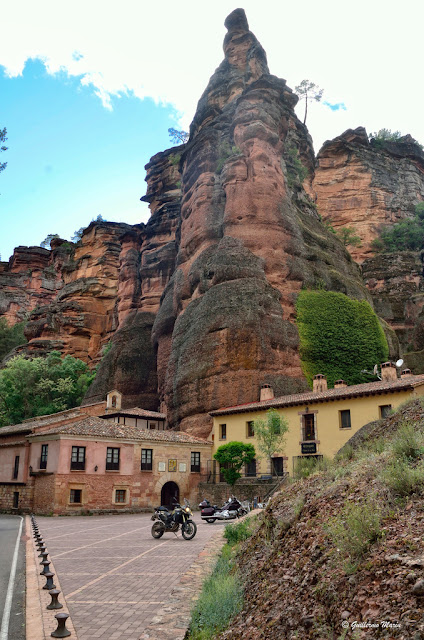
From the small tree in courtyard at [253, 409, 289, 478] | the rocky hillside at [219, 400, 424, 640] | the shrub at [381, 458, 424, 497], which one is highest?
the small tree in courtyard at [253, 409, 289, 478]

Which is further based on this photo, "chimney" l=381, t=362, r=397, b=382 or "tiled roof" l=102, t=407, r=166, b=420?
"tiled roof" l=102, t=407, r=166, b=420

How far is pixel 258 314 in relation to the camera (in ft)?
133

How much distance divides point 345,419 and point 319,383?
22.9 feet

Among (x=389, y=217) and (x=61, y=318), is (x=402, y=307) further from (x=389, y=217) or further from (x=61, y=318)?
(x=61, y=318)

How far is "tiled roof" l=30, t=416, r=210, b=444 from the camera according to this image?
3262 centimetres

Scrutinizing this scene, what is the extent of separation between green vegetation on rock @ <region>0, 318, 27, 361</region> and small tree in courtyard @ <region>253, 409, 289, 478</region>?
6203cm

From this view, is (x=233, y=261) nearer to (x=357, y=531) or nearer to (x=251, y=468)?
(x=251, y=468)

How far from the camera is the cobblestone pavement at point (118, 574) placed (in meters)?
7.75

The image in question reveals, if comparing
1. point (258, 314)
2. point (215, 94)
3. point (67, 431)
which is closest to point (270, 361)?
point (258, 314)

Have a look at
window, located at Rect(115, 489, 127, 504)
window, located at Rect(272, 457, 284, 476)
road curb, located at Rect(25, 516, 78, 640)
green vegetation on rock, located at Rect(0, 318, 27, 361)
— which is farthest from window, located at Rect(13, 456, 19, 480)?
green vegetation on rock, located at Rect(0, 318, 27, 361)

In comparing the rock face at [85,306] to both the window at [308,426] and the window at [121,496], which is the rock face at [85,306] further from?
the window at [308,426]

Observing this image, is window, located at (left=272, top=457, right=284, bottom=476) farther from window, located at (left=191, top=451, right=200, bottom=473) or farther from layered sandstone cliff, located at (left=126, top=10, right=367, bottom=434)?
window, located at (left=191, top=451, right=200, bottom=473)

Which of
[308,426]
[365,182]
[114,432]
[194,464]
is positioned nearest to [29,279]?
[365,182]

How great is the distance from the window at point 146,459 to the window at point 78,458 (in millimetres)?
4331
